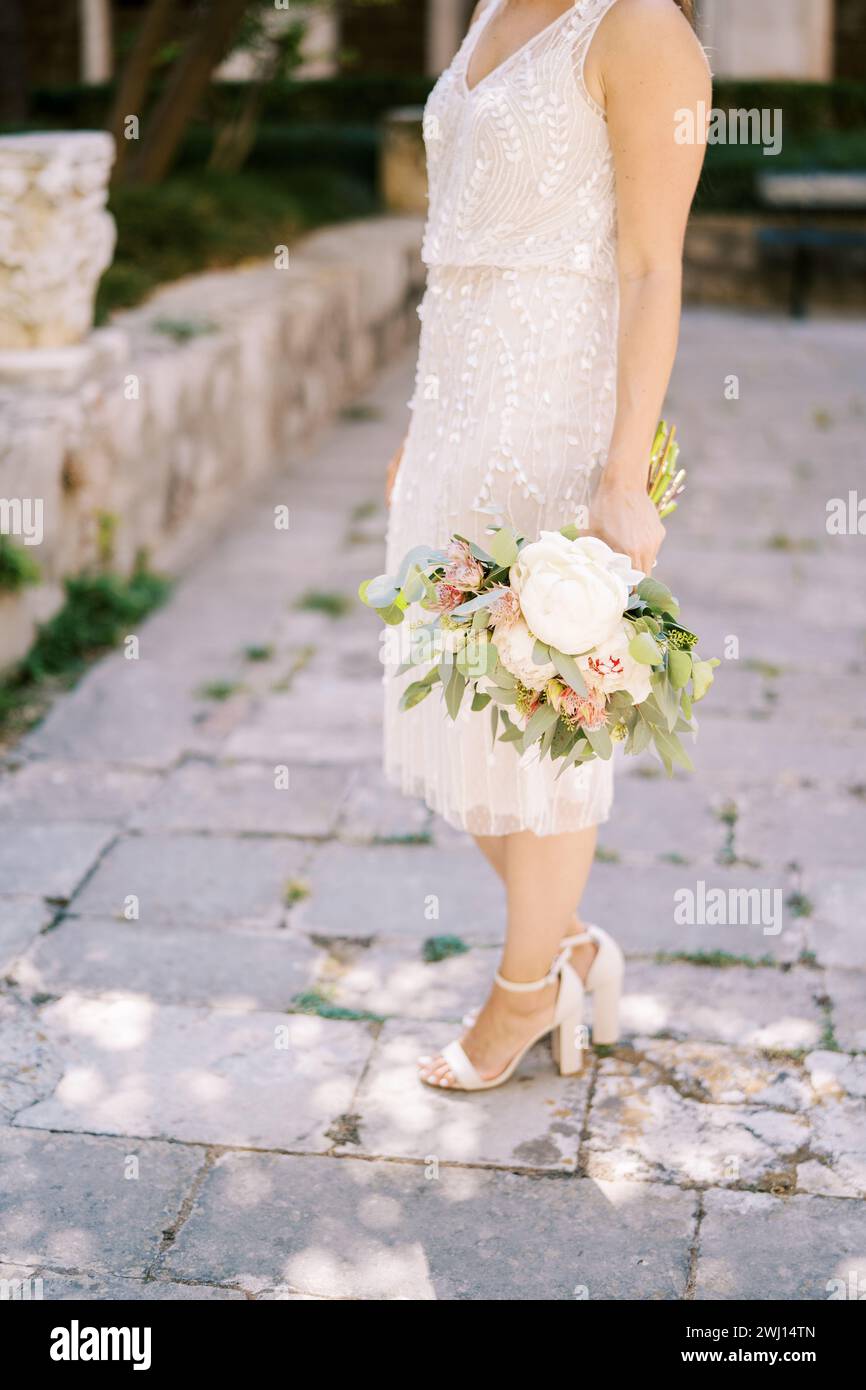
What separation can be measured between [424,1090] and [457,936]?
0.53 meters

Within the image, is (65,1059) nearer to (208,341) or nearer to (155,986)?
(155,986)

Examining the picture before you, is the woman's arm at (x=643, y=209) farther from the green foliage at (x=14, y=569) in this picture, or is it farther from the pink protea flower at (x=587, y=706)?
the green foliage at (x=14, y=569)

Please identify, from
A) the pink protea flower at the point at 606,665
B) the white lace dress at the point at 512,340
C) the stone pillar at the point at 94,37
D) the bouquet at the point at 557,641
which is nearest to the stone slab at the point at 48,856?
the white lace dress at the point at 512,340

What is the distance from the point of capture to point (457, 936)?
10.3ft

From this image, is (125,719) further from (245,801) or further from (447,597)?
(447,597)

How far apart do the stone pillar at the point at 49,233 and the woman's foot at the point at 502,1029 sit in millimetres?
3058

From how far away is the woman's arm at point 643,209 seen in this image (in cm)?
211

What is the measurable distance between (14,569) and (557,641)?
2596 mm

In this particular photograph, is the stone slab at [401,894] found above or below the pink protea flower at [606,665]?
below

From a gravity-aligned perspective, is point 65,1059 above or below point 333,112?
below
